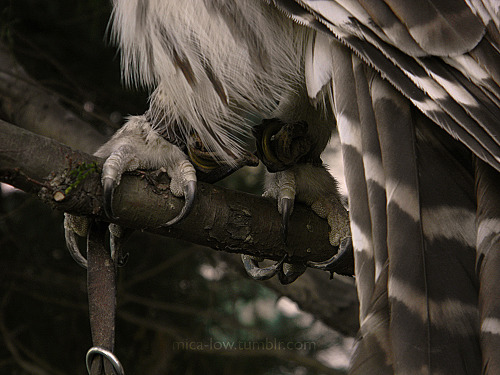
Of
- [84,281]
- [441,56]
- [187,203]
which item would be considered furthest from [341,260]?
[84,281]

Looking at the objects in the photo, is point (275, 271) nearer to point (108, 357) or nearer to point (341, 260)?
point (341, 260)

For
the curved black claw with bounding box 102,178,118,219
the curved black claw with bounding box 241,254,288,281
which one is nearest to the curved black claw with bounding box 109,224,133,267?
the curved black claw with bounding box 102,178,118,219

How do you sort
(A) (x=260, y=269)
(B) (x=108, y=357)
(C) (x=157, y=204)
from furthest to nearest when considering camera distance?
(A) (x=260, y=269), (C) (x=157, y=204), (B) (x=108, y=357)

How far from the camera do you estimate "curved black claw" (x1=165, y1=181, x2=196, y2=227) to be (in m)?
1.49

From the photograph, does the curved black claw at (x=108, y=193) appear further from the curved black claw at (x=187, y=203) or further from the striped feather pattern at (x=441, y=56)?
the striped feather pattern at (x=441, y=56)

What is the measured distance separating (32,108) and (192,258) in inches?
34.4

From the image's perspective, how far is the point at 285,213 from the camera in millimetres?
1688

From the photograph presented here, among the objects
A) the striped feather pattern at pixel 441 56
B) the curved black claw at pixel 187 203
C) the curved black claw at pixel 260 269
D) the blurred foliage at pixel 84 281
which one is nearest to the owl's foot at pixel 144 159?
the curved black claw at pixel 187 203

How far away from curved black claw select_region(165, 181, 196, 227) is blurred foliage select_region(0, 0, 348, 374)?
1.31 m

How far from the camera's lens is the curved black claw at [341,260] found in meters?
1.70

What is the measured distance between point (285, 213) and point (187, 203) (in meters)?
0.29

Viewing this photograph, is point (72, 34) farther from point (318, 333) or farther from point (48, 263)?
point (318, 333)

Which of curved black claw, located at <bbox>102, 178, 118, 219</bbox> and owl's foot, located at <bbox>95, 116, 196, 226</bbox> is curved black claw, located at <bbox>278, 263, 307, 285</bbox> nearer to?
owl's foot, located at <bbox>95, 116, 196, 226</bbox>

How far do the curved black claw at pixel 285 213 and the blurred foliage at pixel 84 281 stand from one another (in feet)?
3.68
